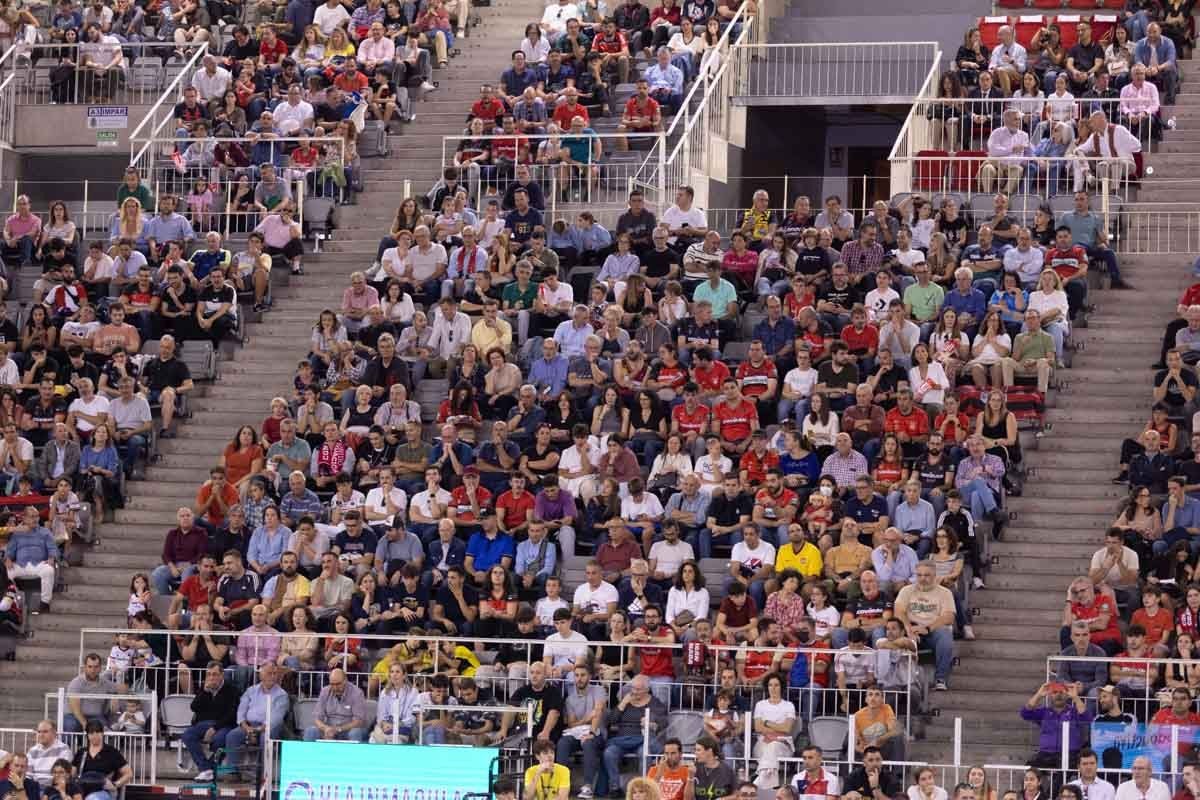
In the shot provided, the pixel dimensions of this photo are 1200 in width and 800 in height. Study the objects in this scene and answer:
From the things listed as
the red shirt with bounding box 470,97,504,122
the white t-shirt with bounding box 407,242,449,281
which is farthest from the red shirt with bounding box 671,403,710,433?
the red shirt with bounding box 470,97,504,122

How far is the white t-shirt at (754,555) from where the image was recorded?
26.4 m

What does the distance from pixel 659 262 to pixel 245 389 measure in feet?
15.9

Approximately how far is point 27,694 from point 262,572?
260 centimetres

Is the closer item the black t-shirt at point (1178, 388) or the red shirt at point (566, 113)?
the black t-shirt at point (1178, 388)

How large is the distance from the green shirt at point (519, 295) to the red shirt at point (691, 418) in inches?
120

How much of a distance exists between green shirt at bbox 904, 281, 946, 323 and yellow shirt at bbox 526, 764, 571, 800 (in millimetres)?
7820

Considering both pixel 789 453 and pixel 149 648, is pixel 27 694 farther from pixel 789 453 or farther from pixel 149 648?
pixel 789 453

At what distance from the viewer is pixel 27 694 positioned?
27.8m

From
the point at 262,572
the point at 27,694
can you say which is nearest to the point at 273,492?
the point at 262,572

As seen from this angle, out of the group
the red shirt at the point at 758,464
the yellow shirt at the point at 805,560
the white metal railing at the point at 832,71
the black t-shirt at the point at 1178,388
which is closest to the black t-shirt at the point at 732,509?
the red shirt at the point at 758,464

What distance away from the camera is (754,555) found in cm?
2645

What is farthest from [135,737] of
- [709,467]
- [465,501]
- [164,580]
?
[709,467]

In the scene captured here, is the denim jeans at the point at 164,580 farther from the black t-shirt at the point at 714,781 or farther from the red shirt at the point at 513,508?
the black t-shirt at the point at 714,781

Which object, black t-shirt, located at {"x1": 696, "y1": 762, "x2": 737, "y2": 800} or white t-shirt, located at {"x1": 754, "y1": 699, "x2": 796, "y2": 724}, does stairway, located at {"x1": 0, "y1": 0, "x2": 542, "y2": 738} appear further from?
white t-shirt, located at {"x1": 754, "y1": 699, "x2": 796, "y2": 724}
